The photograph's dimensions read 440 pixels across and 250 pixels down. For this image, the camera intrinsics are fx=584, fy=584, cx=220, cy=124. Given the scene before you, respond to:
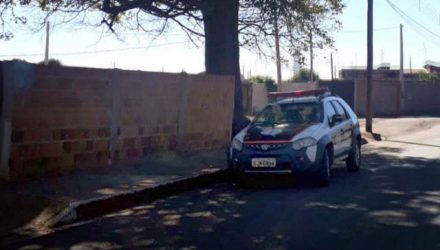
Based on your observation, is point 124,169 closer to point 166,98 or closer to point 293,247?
point 166,98

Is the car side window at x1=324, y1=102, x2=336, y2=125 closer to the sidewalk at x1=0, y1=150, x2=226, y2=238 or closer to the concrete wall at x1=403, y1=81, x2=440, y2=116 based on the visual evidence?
the sidewalk at x1=0, y1=150, x2=226, y2=238

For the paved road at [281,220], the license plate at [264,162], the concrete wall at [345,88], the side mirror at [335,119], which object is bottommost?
the paved road at [281,220]

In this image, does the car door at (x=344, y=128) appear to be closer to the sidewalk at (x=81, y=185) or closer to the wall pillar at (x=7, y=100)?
the sidewalk at (x=81, y=185)

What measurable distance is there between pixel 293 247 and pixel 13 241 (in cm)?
322

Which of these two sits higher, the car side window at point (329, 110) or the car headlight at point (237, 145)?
the car side window at point (329, 110)

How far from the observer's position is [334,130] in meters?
10.9

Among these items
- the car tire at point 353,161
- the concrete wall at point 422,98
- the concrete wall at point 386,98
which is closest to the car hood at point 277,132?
the car tire at point 353,161

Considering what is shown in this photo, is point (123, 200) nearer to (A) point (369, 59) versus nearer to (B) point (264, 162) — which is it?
(B) point (264, 162)

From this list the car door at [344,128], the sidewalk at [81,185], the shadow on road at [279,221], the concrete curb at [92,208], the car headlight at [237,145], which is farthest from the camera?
the car door at [344,128]

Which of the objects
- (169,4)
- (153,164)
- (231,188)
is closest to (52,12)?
(169,4)

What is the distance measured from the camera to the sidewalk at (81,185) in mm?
7859

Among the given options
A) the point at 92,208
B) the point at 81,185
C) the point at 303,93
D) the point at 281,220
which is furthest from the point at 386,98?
the point at 92,208

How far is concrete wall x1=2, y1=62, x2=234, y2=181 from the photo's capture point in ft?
32.1

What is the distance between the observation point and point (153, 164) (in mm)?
12227
